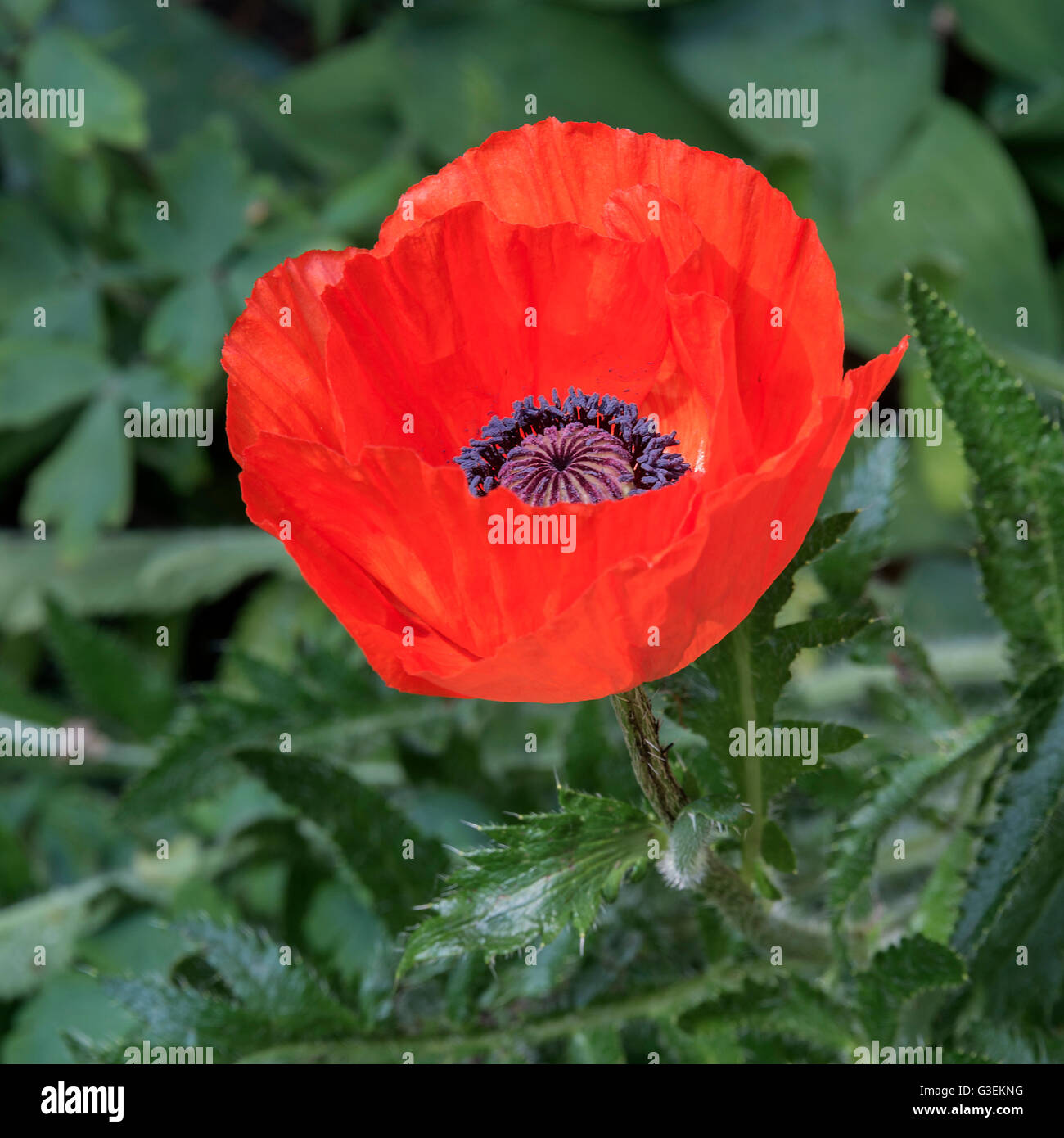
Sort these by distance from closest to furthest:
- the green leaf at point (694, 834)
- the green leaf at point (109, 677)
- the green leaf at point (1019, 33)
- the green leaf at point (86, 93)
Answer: the green leaf at point (694, 834), the green leaf at point (109, 677), the green leaf at point (86, 93), the green leaf at point (1019, 33)

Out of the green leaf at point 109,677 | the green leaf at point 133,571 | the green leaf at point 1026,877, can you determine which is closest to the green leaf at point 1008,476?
the green leaf at point 1026,877

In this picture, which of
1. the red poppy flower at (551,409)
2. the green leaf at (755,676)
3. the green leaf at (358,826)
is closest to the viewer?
the red poppy flower at (551,409)

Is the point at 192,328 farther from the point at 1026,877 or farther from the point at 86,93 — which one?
the point at 1026,877

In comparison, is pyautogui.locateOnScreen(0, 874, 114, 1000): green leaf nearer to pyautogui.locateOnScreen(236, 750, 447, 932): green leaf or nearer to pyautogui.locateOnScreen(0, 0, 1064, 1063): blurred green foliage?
pyautogui.locateOnScreen(0, 0, 1064, 1063): blurred green foliage

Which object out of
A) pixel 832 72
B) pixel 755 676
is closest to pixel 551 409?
pixel 755 676

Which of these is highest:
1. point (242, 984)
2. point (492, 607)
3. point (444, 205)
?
point (444, 205)

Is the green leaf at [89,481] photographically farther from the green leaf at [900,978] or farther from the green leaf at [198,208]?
the green leaf at [900,978]
